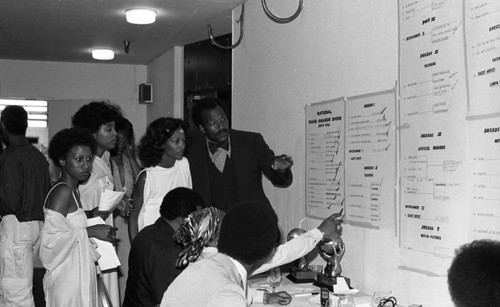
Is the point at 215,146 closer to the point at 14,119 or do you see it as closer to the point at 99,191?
→ the point at 99,191

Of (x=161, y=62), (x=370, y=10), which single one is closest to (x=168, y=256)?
(x=370, y=10)

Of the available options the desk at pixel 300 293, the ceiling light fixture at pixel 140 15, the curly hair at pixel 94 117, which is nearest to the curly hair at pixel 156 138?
the curly hair at pixel 94 117

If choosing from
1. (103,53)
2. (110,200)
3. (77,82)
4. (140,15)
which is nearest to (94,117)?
(110,200)

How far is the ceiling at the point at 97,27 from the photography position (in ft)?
16.5

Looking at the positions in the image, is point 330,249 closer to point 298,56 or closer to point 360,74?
point 360,74

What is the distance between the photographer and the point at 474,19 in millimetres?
2416

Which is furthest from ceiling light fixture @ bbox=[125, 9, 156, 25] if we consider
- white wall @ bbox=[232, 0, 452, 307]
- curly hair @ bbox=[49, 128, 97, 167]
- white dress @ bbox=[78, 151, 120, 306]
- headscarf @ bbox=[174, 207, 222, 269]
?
headscarf @ bbox=[174, 207, 222, 269]

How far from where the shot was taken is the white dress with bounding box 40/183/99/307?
3.32m

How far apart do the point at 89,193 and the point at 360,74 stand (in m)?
1.76

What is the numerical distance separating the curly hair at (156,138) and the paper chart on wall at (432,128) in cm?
147

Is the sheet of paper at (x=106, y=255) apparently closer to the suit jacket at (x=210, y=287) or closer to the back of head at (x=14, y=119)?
the back of head at (x=14, y=119)

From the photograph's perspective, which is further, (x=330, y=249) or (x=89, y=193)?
(x=89, y=193)

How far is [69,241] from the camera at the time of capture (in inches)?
131

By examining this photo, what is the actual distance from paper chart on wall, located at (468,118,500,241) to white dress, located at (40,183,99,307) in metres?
1.95
